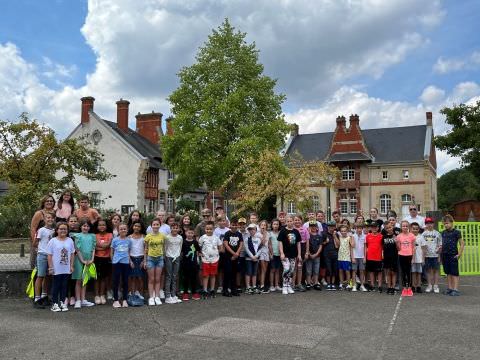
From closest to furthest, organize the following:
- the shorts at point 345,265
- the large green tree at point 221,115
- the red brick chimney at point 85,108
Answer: the shorts at point 345,265
the large green tree at point 221,115
the red brick chimney at point 85,108

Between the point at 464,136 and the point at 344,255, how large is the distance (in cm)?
2268

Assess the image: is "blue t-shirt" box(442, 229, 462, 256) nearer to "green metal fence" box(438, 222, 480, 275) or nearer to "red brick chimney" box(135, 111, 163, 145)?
"green metal fence" box(438, 222, 480, 275)

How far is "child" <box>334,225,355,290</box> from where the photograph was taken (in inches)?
461

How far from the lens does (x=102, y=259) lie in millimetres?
9828

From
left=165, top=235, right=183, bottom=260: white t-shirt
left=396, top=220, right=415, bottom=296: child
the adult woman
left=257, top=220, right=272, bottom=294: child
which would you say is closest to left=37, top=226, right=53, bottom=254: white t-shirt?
the adult woman

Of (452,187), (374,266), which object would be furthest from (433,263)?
(452,187)

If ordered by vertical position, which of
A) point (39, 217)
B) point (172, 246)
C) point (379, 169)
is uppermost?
point (379, 169)

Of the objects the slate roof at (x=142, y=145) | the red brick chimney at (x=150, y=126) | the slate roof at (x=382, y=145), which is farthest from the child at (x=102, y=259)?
the slate roof at (x=382, y=145)

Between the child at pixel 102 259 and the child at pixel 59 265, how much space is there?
0.67m

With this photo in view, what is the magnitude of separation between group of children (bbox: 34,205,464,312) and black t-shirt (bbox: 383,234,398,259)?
0.02 meters

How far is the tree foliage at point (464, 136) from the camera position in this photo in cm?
3030

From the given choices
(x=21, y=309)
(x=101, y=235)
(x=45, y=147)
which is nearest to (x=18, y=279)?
(x=21, y=309)

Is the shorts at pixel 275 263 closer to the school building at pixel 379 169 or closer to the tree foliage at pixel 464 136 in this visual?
the tree foliage at pixel 464 136

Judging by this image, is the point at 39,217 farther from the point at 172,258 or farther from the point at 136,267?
the point at 172,258
